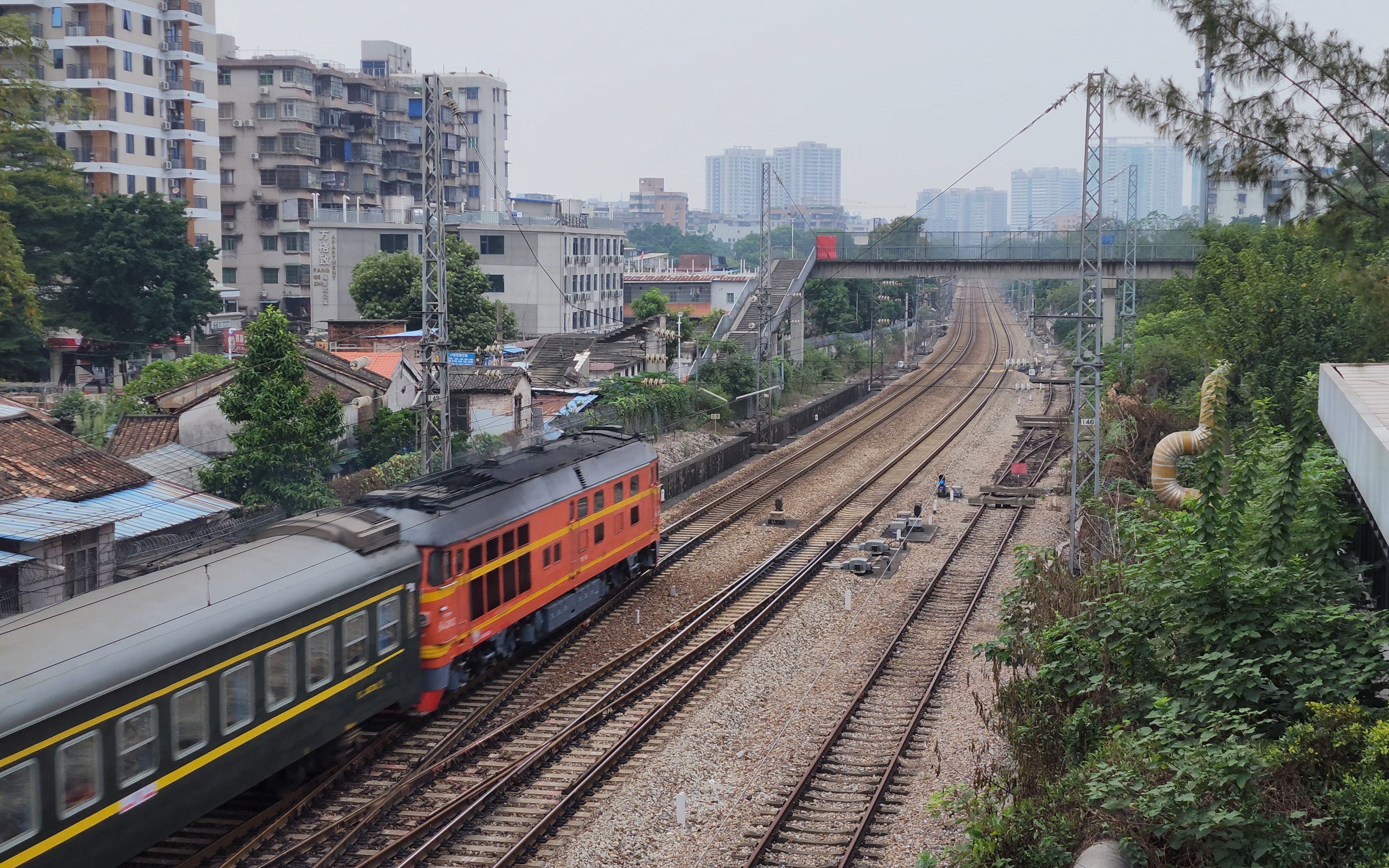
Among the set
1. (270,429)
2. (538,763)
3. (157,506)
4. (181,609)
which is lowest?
(538,763)

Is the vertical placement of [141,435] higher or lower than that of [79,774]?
higher

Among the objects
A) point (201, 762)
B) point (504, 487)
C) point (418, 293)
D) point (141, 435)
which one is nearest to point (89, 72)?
point (418, 293)

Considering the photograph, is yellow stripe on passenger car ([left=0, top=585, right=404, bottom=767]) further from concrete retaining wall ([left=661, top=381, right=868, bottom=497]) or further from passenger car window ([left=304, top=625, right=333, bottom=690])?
concrete retaining wall ([left=661, top=381, right=868, bottom=497])

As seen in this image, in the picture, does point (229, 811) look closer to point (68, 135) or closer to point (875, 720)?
point (875, 720)

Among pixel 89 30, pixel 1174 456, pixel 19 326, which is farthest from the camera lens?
pixel 89 30

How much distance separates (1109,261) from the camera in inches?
1670

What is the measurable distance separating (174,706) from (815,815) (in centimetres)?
626

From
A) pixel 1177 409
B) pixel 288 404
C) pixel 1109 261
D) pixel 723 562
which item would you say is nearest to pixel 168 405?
pixel 288 404

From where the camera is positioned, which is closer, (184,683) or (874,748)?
(184,683)

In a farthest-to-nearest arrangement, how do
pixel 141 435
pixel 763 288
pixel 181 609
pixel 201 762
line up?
pixel 763 288 < pixel 141 435 < pixel 181 609 < pixel 201 762

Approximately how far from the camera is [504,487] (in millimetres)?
16203

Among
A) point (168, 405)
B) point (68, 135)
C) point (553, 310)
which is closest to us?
point (168, 405)

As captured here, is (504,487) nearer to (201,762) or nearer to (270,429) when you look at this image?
(201,762)

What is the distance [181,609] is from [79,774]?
185cm
